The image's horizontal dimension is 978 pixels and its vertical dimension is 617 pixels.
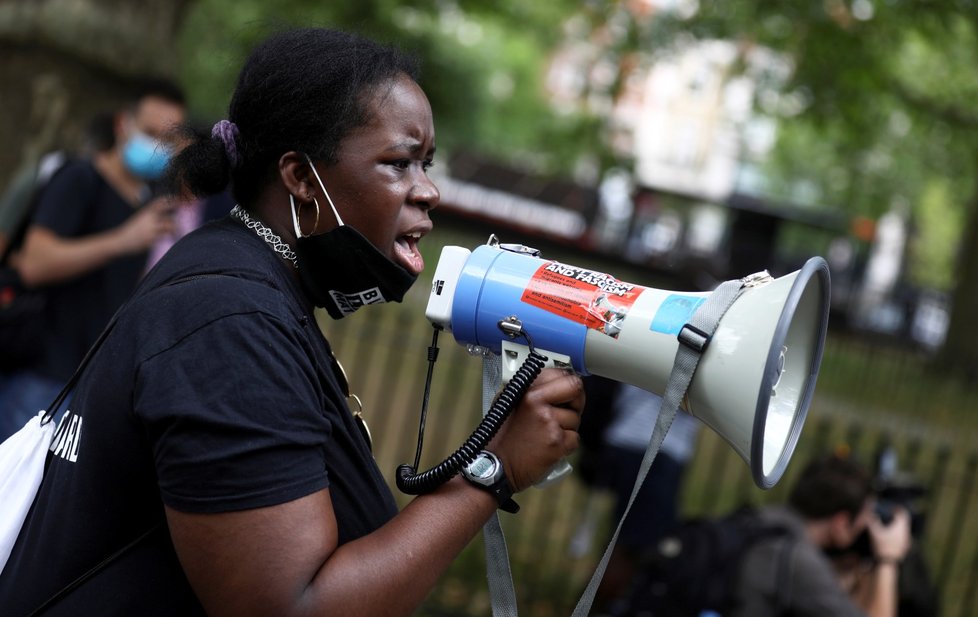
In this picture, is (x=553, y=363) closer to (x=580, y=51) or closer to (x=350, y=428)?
(x=350, y=428)

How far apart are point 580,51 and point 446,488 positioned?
11891mm

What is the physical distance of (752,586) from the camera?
11.8ft

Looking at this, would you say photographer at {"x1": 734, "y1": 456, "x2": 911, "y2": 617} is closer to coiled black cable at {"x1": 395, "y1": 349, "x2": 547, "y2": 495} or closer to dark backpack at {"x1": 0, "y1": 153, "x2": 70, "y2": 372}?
coiled black cable at {"x1": 395, "y1": 349, "x2": 547, "y2": 495}

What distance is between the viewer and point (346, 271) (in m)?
1.70

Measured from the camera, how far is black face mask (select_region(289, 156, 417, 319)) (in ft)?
5.47

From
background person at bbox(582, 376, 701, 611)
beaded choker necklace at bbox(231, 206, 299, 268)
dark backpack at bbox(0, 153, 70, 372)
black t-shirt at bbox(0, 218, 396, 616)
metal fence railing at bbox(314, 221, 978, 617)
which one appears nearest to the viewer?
black t-shirt at bbox(0, 218, 396, 616)

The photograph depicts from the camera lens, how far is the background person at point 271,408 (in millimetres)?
1376

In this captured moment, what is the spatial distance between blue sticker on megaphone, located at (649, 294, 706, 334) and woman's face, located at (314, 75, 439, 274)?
16.7 inches

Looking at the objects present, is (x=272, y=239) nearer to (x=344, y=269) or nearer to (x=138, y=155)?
(x=344, y=269)

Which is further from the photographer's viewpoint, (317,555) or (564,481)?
(564,481)

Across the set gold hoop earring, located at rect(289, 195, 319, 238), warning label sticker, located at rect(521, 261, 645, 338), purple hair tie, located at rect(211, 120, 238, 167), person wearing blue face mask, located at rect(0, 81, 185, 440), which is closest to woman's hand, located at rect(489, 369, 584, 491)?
warning label sticker, located at rect(521, 261, 645, 338)

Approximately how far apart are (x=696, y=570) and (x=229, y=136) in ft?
8.46

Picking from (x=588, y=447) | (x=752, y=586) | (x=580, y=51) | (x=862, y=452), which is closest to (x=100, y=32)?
(x=588, y=447)

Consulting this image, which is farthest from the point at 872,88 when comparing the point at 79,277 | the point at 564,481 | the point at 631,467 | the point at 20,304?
the point at 20,304
